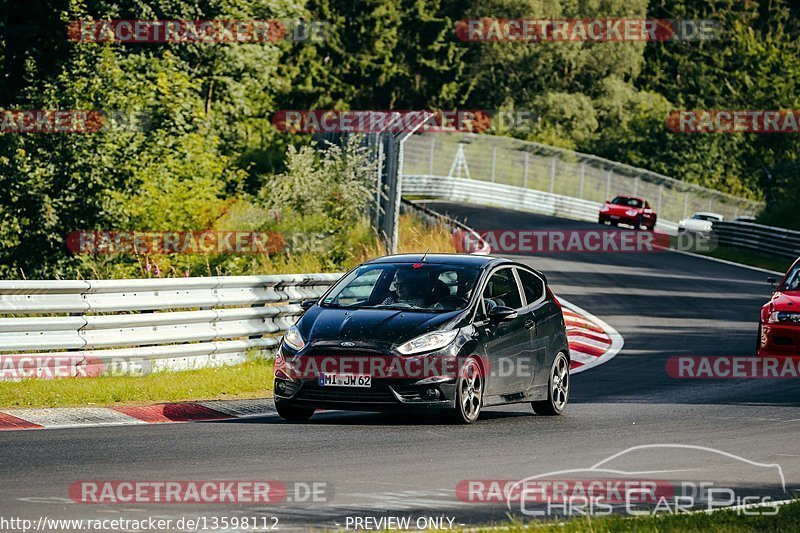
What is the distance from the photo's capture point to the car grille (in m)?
12.3

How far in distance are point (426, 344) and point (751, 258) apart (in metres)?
32.7

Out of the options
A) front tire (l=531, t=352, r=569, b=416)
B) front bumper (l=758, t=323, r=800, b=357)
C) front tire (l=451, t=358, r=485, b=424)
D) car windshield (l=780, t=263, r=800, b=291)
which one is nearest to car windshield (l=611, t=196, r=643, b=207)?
car windshield (l=780, t=263, r=800, b=291)

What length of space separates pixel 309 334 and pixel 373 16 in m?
72.9

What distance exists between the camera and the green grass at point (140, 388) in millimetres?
13242

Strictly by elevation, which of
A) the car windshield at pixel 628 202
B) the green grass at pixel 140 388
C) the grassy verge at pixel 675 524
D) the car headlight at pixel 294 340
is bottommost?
the car windshield at pixel 628 202

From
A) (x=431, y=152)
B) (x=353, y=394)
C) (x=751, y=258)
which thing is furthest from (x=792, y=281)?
(x=431, y=152)

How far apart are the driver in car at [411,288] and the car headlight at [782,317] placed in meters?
6.68

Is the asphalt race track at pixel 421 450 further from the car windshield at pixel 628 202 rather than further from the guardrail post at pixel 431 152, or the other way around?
the guardrail post at pixel 431 152

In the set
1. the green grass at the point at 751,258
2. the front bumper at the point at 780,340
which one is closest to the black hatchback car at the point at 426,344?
the front bumper at the point at 780,340

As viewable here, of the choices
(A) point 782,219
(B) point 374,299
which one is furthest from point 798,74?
(B) point 374,299

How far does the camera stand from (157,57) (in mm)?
38375

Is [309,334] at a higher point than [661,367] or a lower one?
higher

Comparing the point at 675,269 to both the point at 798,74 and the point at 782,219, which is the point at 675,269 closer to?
the point at 782,219

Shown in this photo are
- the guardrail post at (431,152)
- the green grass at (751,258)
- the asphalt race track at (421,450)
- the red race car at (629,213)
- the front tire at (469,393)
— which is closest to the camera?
the asphalt race track at (421,450)
